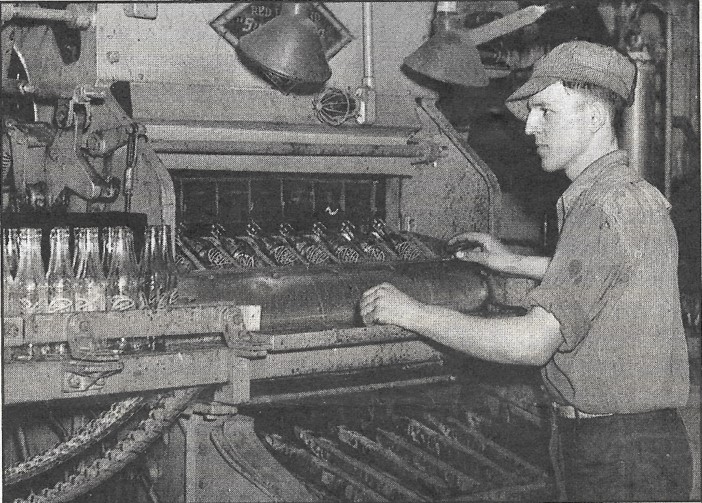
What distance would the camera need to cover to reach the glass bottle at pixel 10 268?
1923 mm

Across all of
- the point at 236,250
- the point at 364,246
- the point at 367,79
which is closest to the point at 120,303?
the point at 236,250

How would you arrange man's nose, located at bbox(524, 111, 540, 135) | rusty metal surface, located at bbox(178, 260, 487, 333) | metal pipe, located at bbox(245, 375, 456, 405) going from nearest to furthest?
1. man's nose, located at bbox(524, 111, 540, 135)
2. rusty metal surface, located at bbox(178, 260, 487, 333)
3. metal pipe, located at bbox(245, 375, 456, 405)

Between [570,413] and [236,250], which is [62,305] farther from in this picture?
[570,413]

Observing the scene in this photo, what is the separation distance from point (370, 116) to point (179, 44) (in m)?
0.79

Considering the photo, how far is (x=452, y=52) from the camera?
285cm

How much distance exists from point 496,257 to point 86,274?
1.18 meters

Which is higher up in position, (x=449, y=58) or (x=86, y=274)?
(x=449, y=58)

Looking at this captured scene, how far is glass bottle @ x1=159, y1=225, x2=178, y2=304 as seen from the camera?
7.39 feet

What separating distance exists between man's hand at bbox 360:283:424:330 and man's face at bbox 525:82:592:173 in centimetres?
46

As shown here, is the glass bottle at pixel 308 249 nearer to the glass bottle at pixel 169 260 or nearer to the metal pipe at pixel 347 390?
the metal pipe at pixel 347 390

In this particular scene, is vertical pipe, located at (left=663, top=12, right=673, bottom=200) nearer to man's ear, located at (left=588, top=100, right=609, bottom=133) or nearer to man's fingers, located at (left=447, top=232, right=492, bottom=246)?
man's fingers, located at (left=447, top=232, right=492, bottom=246)

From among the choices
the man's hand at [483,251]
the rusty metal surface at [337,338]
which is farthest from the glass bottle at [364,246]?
the rusty metal surface at [337,338]

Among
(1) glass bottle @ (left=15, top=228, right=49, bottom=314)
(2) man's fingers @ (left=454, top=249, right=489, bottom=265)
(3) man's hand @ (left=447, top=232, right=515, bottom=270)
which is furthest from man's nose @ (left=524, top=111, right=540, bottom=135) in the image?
(1) glass bottle @ (left=15, top=228, right=49, bottom=314)

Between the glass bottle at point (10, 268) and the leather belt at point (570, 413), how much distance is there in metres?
1.31
